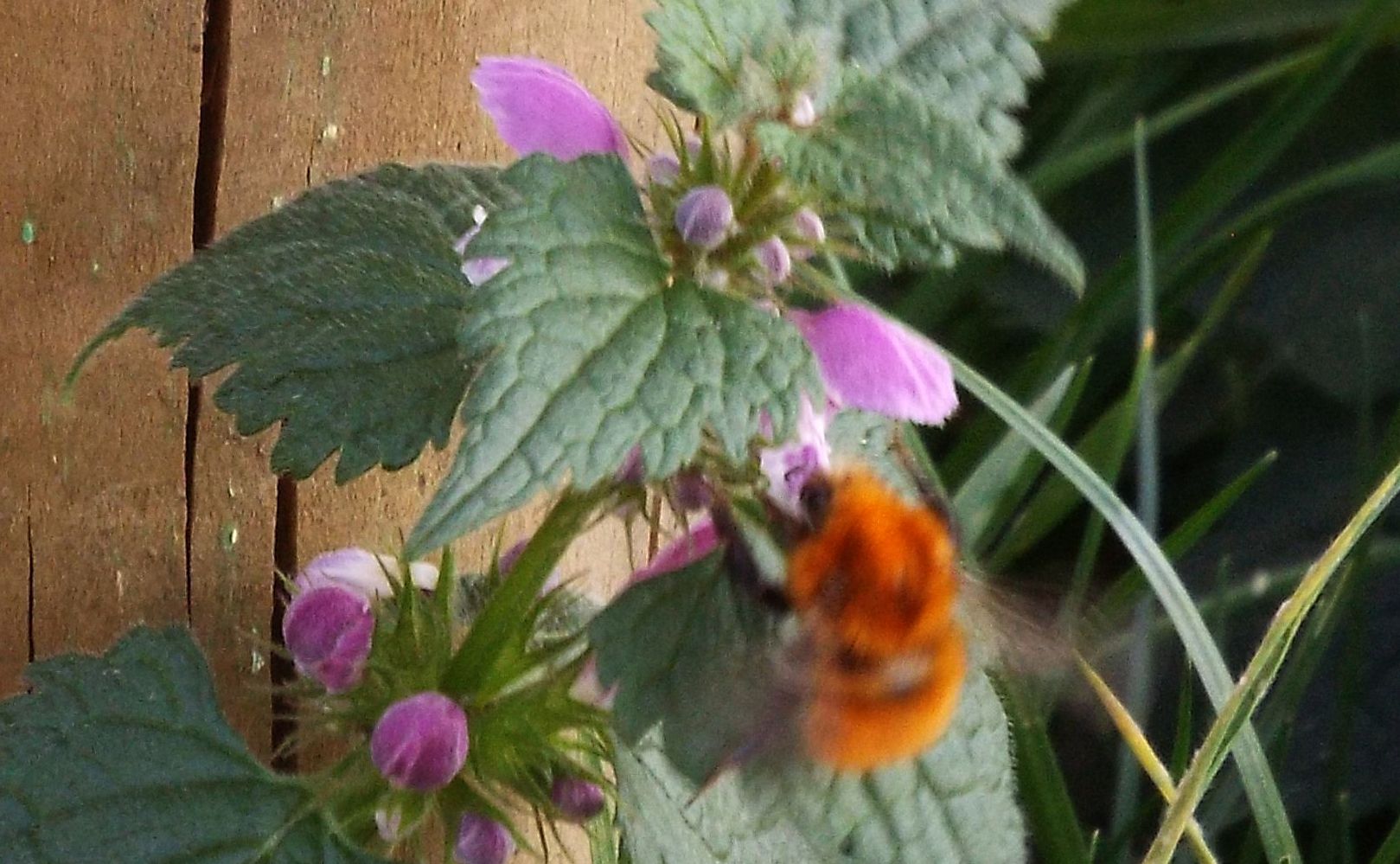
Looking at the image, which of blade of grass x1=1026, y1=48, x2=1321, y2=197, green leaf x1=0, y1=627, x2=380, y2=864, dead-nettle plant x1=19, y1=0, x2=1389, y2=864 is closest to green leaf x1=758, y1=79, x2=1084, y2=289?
dead-nettle plant x1=19, y1=0, x2=1389, y2=864

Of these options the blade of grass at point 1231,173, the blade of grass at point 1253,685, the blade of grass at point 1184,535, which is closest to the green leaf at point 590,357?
the blade of grass at point 1253,685

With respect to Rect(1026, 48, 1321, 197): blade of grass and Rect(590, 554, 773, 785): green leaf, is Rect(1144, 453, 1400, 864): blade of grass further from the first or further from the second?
Rect(1026, 48, 1321, 197): blade of grass

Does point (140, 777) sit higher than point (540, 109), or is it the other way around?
point (540, 109)

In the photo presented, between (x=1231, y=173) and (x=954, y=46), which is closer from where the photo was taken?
(x=954, y=46)

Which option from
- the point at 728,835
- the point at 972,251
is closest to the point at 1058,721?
the point at 972,251

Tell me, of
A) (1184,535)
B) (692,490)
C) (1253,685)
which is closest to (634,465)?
(692,490)

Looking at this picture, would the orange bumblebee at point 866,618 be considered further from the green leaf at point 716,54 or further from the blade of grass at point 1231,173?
the blade of grass at point 1231,173

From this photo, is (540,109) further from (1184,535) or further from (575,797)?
(1184,535)
